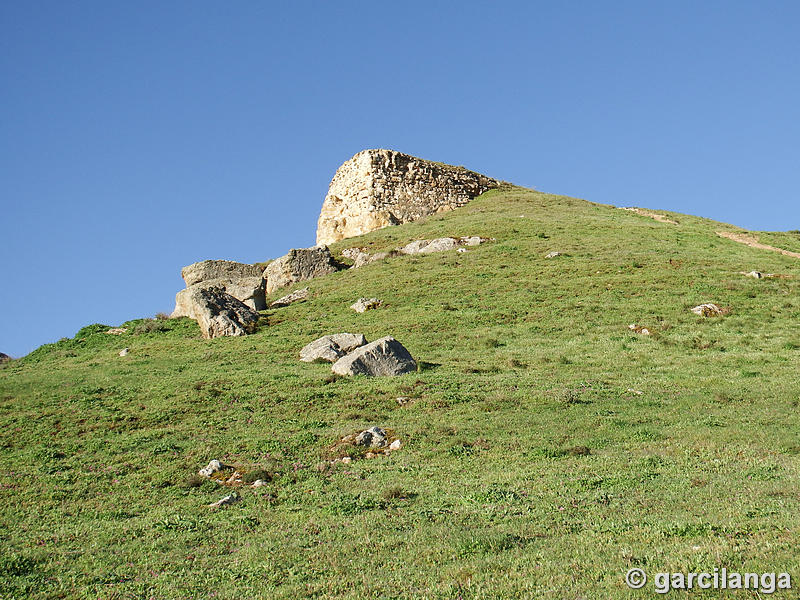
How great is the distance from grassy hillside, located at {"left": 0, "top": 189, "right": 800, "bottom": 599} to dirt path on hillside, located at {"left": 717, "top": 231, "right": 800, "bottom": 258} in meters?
13.9

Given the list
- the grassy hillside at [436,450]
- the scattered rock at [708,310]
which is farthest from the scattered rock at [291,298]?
the scattered rock at [708,310]

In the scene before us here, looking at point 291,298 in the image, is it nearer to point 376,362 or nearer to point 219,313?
point 219,313

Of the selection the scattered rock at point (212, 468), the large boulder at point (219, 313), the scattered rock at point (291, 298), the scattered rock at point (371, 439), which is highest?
the scattered rock at point (291, 298)

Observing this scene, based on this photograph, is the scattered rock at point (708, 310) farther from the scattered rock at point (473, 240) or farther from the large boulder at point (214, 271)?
the large boulder at point (214, 271)

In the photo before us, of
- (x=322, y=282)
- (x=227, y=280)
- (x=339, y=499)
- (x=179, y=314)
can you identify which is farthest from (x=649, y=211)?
(x=339, y=499)

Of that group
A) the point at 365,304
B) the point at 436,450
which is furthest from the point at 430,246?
the point at 436,450

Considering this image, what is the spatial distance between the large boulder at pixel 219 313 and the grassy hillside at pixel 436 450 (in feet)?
3.97

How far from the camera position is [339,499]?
13.6 m

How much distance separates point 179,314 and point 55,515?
26.5 m

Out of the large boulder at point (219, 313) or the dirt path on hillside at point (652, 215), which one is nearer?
the large boulder at point (219, 313)

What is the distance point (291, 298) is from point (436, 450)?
26725 millimetres

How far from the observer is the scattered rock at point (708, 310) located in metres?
31.9

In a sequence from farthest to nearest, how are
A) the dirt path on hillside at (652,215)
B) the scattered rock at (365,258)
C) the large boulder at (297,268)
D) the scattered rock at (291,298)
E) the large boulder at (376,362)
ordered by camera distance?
the dirt path on hillside at (652,215)
the scattered rock at (365,258)
the large boulder at (297,268)
the scattered rock at (291,298)
the large boulder at (376,362)

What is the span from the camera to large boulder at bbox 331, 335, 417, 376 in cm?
2361
